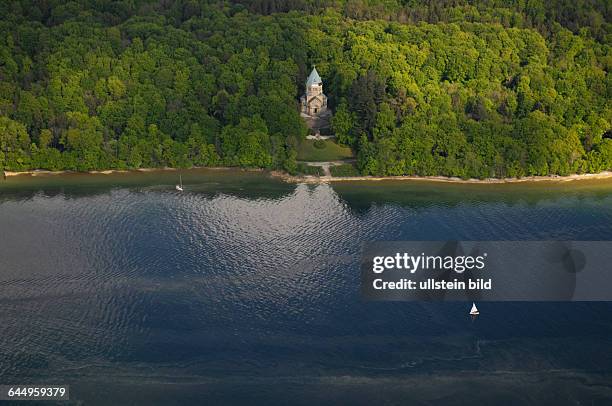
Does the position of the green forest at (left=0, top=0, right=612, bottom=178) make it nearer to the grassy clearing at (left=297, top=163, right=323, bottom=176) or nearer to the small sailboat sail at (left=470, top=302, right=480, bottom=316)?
the grassy clearing at (left=297, top=163, right=323, bottom=176)

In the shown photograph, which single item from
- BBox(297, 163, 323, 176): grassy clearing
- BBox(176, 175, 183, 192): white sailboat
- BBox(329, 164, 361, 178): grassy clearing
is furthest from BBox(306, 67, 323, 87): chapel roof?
BBox(176, 175, 183, 192): white sailboat

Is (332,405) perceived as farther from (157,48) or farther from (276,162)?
(157,48)

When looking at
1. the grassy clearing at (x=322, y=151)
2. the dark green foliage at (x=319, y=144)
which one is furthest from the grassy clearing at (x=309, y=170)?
the dark green foliage at (x=319, y=144)

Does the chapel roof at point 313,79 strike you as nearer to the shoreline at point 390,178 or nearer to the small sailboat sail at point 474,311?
the shoreline at point 390,178

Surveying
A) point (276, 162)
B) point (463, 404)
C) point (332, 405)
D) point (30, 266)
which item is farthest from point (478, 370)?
point (276, 162)

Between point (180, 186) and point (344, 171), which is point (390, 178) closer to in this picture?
point (344, 171)

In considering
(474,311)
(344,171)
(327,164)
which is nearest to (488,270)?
(474,311)

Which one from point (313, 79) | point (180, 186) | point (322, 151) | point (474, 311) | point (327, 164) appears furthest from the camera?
point (313, 79)
